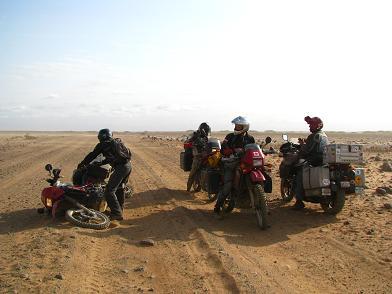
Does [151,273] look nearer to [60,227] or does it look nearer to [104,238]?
[104,238]

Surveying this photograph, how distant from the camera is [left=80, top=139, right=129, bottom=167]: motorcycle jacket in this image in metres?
9.04

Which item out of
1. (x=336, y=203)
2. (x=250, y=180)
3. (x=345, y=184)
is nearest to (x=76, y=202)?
(x=250, y=180)

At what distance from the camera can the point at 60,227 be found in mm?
7867

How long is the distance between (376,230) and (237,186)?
2743 millimetres

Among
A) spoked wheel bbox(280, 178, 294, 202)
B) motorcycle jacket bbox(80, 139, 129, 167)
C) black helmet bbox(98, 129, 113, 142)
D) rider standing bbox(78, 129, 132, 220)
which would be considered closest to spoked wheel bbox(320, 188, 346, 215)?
spoked wheel bbox(280, 178, 294, 202)

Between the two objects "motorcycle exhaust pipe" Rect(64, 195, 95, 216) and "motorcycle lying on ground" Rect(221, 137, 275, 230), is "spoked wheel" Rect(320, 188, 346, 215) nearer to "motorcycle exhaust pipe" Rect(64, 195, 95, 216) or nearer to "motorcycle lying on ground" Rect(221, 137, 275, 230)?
"motorcycle lying on ground" Rect(221, 137, 275, 230)

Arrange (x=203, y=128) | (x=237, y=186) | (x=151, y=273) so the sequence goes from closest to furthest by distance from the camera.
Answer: (x=151, y=273)
(x=237, y=186)
(x=203, y=128)

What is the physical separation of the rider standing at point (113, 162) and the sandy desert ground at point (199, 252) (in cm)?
46

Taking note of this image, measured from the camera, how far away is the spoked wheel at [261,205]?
8141 millimetres

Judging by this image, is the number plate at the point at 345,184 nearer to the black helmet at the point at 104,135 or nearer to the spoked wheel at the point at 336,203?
the spoked wheel at the point at 336,203

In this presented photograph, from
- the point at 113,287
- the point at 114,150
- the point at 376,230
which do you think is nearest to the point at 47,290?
the point at 113,287

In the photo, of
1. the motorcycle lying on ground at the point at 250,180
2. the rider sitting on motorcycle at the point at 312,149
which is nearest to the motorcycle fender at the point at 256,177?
the motorcycle lying on ground at the point at 250,180

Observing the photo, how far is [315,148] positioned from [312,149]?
0.07m

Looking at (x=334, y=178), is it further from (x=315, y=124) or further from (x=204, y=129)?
(x=204, y=129)
